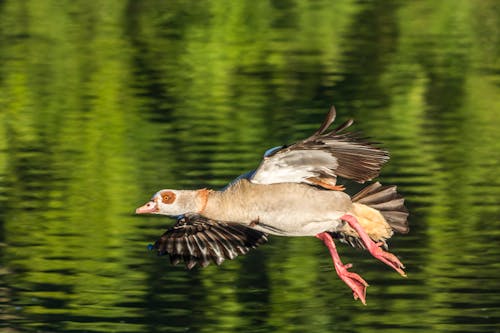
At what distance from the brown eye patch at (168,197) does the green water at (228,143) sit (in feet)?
4.46

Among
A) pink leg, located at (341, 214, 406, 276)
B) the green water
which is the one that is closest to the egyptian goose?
pink leg, located at (341, 214, 406, 276)

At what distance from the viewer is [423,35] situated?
98.4 ft

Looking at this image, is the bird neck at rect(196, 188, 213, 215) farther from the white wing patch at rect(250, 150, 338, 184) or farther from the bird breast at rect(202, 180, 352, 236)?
the white wing patch at rect(250, 150, 338, 184)

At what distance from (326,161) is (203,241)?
133cm

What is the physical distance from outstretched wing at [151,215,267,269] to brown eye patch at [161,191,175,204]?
0.73 ft

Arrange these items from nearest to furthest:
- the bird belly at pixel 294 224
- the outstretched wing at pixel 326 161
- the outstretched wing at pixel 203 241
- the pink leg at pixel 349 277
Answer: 1. the outstretched wing at pixel 326 161
2. the bird belly at pixel 294 224
3. the pink leg at pixel 349 277
4. the outstretched wing at pixel 203 241

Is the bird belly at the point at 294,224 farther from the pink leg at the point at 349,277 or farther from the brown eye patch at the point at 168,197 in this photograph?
the brown eye patch at the point at 168,197

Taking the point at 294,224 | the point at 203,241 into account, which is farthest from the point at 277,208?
the point at 203,241

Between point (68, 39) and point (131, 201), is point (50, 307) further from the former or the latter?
point (68, 39)

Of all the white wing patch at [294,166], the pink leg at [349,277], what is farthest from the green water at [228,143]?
the white wing patch at [294,166]

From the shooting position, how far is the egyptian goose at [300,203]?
11234mm

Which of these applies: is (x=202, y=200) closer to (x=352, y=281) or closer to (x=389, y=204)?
(x=352, y=281)

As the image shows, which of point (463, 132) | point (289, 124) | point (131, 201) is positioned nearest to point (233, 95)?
point (289, 124)

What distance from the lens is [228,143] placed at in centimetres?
1945
